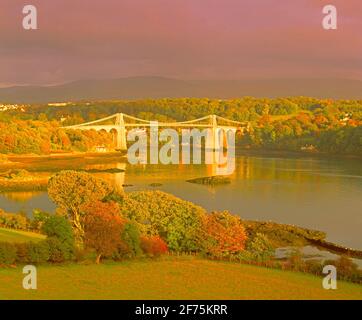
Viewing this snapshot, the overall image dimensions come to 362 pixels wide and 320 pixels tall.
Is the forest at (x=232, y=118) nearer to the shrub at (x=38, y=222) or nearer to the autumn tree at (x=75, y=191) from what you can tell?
the autumn tree at (x=75, y=191)

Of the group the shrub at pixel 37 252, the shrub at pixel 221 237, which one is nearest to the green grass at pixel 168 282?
the shrub at pixel 37 252

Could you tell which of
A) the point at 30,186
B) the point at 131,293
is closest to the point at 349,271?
the point at 131,293

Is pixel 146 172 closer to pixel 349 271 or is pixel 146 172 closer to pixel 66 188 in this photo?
pixel 66 188

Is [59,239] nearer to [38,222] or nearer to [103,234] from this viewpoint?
[103,234]

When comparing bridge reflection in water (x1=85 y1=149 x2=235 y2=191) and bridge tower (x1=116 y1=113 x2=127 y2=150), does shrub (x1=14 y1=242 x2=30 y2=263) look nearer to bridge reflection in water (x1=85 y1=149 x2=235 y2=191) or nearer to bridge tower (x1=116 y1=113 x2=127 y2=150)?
bridge reflection in water (x1=85 y1=149 x2=235 y2=191)

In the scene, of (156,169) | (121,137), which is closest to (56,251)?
(156,169)

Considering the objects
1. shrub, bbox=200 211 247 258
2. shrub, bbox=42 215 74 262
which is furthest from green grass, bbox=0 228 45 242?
shrub, bbox=200 211 247 258
